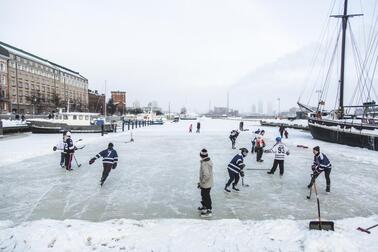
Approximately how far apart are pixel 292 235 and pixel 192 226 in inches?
78.6

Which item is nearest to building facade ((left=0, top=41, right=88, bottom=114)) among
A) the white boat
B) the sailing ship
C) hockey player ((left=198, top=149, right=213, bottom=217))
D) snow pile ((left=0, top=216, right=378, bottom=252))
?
the white boat

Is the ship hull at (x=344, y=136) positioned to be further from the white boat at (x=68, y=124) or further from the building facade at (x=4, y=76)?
the building facade at (x=4, y=76)

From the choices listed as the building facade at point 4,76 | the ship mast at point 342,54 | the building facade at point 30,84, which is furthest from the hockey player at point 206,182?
the building facade at point 4,76

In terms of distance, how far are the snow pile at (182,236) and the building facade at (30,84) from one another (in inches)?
2797

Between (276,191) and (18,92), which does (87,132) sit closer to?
(276,191)

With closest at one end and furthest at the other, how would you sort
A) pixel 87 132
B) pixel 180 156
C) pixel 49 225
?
pixel 49 225 < pixel 180 156 < pixel 87 132

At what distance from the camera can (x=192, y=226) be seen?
267 inches

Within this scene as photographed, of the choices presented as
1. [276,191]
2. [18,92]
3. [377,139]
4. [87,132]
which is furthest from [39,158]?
[18,92]

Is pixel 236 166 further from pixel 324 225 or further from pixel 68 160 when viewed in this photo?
pixel 68 160

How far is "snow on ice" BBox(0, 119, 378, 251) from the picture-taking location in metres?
5.96

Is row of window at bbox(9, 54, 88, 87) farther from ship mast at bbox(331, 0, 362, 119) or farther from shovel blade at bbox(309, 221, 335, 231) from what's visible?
shovel blade at bbox(309, 221, 335, 231)

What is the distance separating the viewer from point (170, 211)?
26.0 feet

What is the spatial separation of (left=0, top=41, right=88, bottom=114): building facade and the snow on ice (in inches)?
2631

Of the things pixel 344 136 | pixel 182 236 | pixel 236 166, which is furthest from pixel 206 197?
pixel 344 136
